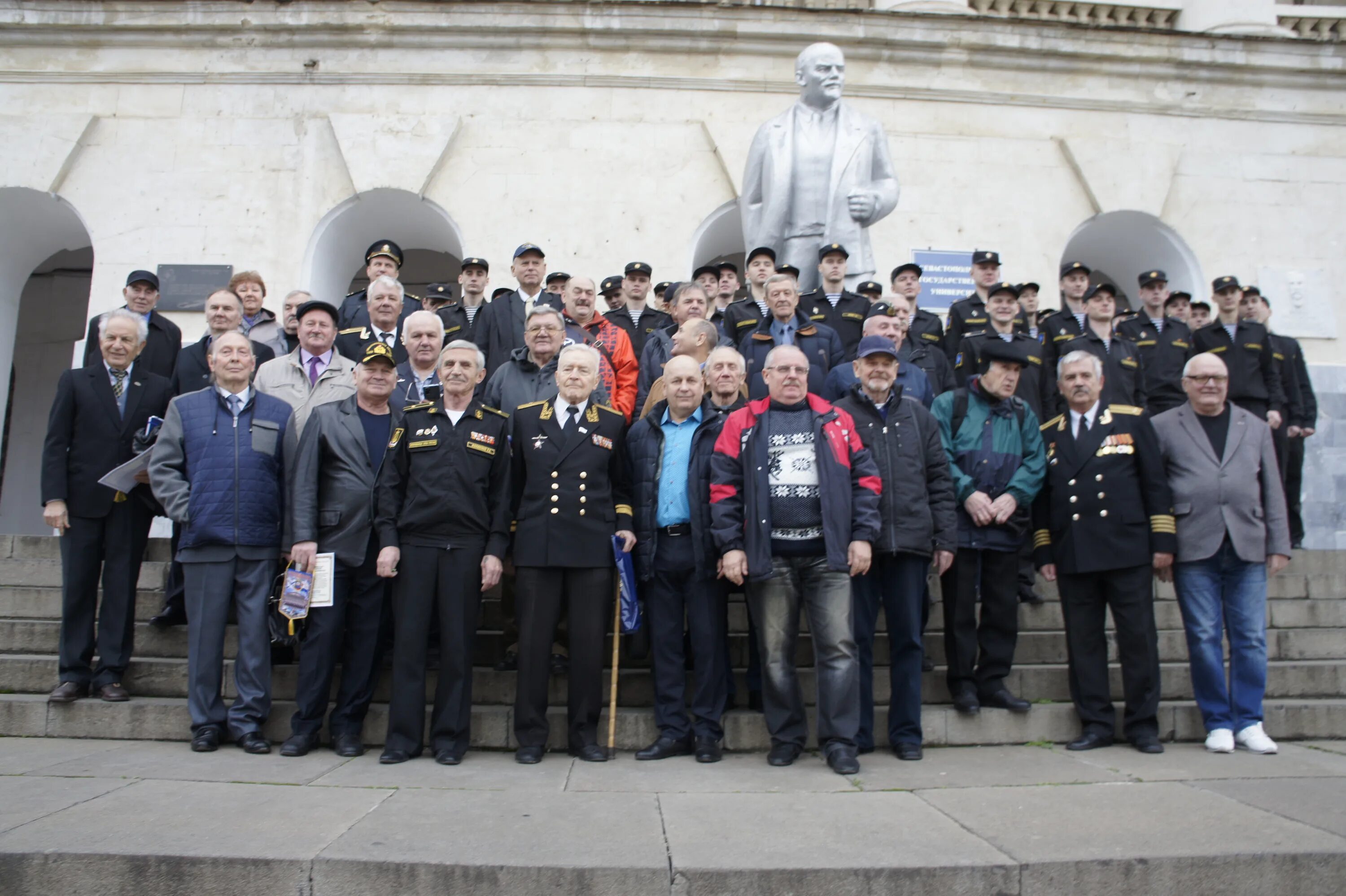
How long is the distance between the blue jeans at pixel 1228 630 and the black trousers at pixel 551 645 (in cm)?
329

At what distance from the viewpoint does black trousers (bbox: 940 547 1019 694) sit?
5.61 meters

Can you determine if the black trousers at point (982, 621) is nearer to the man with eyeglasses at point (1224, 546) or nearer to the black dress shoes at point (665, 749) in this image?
the man with eyeglasses at point (1224, 546)

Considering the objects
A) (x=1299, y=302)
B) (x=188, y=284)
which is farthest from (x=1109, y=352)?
(x=188, y=284)

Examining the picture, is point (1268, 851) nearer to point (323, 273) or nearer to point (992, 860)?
point (992, 860)

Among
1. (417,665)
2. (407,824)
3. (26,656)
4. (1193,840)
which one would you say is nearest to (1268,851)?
(1193,840)

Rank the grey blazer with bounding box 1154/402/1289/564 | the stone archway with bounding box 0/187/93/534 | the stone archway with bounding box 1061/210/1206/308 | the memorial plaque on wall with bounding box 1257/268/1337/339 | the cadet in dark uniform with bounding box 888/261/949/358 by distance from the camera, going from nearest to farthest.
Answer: the grey blazer with bounding box 1154/402/1289/564 → the cadet in dark uniform with bounding box 888/261/949/358 → the memorial plaque on wall with bounding box 1257/268/1337/339 → the stone archway with bounding box 1061/210/1206/308 → the stone archway with bounding box 0/187/93/534

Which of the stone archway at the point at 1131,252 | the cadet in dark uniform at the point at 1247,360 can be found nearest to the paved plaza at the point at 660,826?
the cadet in dark uniform at the point at 1247,360

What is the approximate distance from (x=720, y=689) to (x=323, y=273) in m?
8.61

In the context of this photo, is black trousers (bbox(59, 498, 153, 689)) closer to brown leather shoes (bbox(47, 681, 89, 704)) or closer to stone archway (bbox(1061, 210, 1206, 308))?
brown leather shoes (bbox(47, 681, 89, 704))

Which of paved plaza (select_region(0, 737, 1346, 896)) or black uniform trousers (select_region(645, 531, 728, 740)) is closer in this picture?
paved plaza (select_region(0, 737, 1346, 896))

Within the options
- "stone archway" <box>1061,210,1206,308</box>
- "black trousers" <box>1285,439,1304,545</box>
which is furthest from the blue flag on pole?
"stone archway" <box>1061,210,1206,308</box>

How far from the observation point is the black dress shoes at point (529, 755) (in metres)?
5.00

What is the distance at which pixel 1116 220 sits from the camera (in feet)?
40.0

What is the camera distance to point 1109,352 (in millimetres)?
7918
